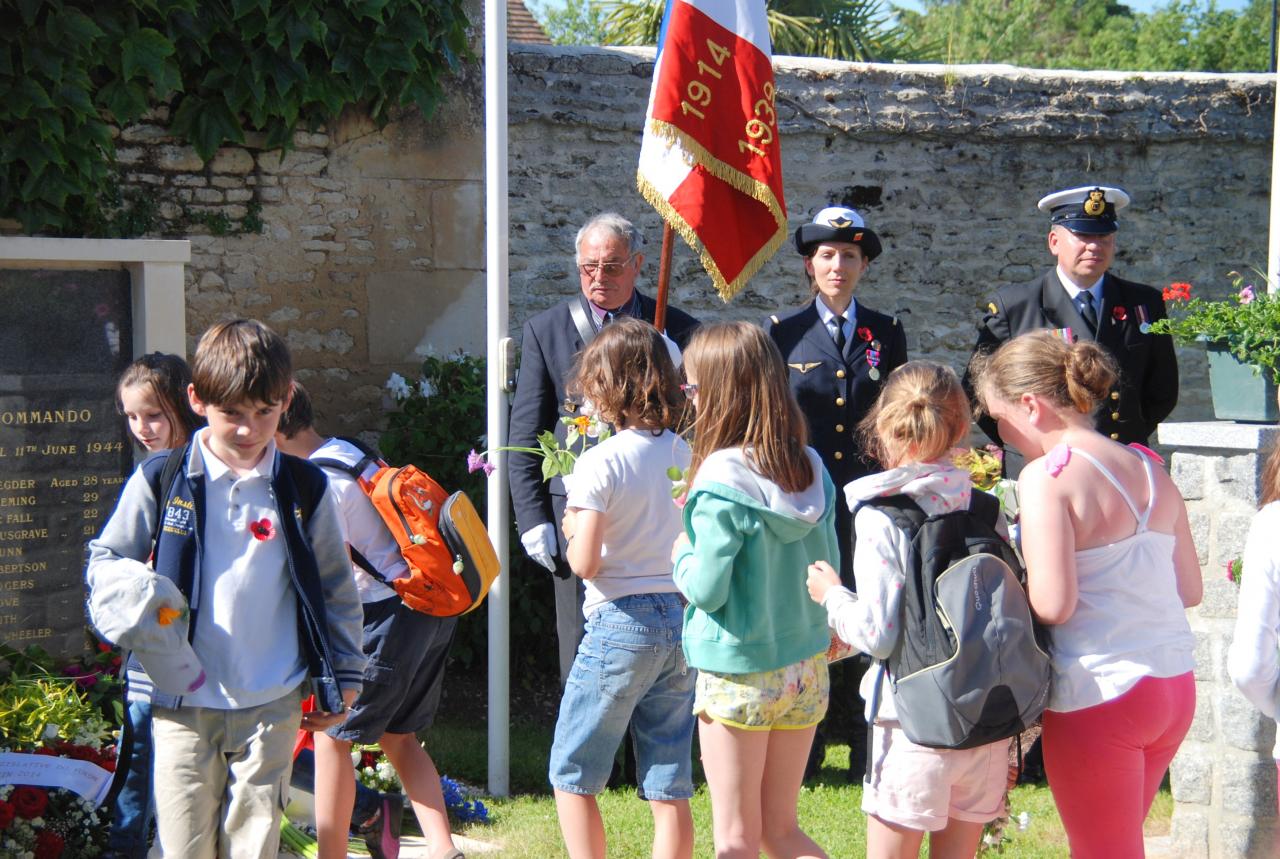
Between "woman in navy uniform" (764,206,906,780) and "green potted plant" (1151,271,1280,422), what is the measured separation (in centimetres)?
104

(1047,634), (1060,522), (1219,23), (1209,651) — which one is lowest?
(1209,651)

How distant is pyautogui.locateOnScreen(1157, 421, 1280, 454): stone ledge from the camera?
3.95 m

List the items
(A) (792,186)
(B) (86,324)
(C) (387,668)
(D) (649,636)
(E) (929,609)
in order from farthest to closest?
(A) (792,186) < (B) (86,324) < (C) (387,668) < (D) (649,636) < (E) (929,609)

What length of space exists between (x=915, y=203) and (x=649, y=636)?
509cm

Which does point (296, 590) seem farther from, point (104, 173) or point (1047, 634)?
point (104, 173)

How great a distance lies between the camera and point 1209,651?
4.04m

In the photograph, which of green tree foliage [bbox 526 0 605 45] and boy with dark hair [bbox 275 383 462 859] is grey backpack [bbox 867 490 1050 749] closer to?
boy with dark hair [bbox 275 383 462 859]

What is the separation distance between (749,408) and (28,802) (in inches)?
90.2

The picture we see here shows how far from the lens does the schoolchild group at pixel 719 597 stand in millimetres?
2738

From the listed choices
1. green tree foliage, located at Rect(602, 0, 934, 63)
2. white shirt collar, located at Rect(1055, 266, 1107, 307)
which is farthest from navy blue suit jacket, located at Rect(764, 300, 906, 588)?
green tree foliage, located at Rect(602, 0, 934, 63)

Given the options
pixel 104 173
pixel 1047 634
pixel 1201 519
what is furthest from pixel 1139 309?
pixel 104 173

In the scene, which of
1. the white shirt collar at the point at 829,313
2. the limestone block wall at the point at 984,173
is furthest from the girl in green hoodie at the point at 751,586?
the limestone block wall at the point at 984,173

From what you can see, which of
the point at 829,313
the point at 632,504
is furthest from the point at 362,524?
the point at 829,313

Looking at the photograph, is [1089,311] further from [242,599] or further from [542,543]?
[242,599]
